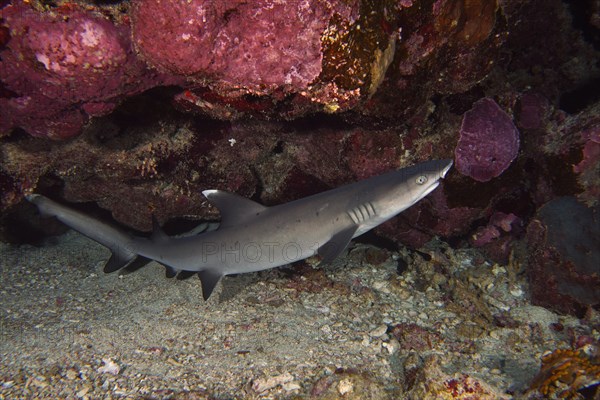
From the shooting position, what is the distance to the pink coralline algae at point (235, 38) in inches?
99.0

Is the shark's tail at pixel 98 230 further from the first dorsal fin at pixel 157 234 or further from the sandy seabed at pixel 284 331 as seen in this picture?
the sandy seabed at pixel 284 331

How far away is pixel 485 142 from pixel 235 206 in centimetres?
316

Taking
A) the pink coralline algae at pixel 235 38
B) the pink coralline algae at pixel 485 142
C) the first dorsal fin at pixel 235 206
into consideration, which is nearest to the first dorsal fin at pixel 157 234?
the first dorsal fin at pixel 235 206

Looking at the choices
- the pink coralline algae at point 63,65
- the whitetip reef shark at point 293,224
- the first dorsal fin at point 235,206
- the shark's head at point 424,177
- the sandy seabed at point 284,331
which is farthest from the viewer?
the first dorsal fin at point 235,206

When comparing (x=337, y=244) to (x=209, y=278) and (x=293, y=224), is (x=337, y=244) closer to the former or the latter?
(x=293, y=224)

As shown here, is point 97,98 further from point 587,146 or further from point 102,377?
point 587,146

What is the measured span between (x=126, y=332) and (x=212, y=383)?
1307 mm

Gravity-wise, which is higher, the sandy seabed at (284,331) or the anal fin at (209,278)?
the anal fin at (209,278)


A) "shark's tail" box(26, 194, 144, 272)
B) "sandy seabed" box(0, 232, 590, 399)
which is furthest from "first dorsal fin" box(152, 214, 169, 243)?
"sandy seabed" box(0, 232, 590, 399)

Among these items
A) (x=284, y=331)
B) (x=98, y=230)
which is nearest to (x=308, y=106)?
(x=284, y=331)

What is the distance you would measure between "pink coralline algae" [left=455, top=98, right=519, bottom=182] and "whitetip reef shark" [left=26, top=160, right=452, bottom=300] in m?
1.20

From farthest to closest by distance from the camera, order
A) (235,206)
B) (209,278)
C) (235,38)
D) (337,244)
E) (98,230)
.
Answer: (98,230)
(209,278)
(235,206)
(337,244)
(235,38)

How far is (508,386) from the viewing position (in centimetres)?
309

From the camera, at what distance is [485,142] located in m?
4.58
